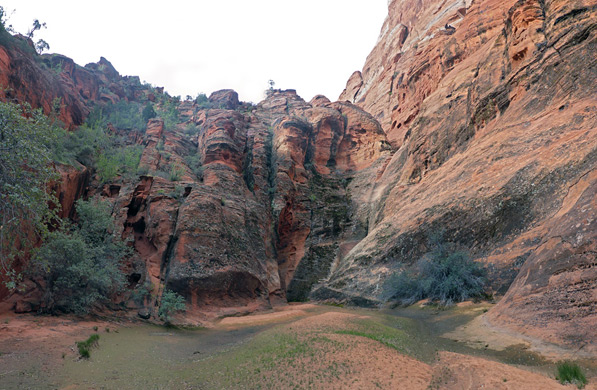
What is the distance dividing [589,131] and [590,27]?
25.1 feet

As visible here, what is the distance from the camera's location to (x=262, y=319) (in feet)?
65.9

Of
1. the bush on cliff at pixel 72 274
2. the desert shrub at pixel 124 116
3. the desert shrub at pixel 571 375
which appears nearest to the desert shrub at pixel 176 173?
the bush on cliff at pixel 72 274

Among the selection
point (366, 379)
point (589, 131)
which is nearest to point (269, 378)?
point (366, 379)

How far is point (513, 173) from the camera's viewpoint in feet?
56.3

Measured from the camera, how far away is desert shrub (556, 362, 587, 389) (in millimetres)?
6188

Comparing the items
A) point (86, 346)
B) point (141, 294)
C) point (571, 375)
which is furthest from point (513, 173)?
point (141, 294)

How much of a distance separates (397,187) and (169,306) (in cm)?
2155

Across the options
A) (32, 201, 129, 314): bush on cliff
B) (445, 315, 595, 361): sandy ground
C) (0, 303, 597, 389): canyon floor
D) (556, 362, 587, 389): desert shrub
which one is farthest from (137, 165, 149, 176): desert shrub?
(556, 362, 587, 389): desert shrub

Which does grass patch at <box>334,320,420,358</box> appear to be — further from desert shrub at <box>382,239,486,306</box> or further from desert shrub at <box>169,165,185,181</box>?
desert shrub at <box>169,165,185,181</box>

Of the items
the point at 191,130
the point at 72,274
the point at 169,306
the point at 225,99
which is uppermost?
the point at 225,99

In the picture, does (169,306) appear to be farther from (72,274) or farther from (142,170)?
(142,170)

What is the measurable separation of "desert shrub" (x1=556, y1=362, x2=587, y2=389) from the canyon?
0.91 metres

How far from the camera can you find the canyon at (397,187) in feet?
41.9

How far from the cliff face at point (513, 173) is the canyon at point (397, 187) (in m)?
0.09
